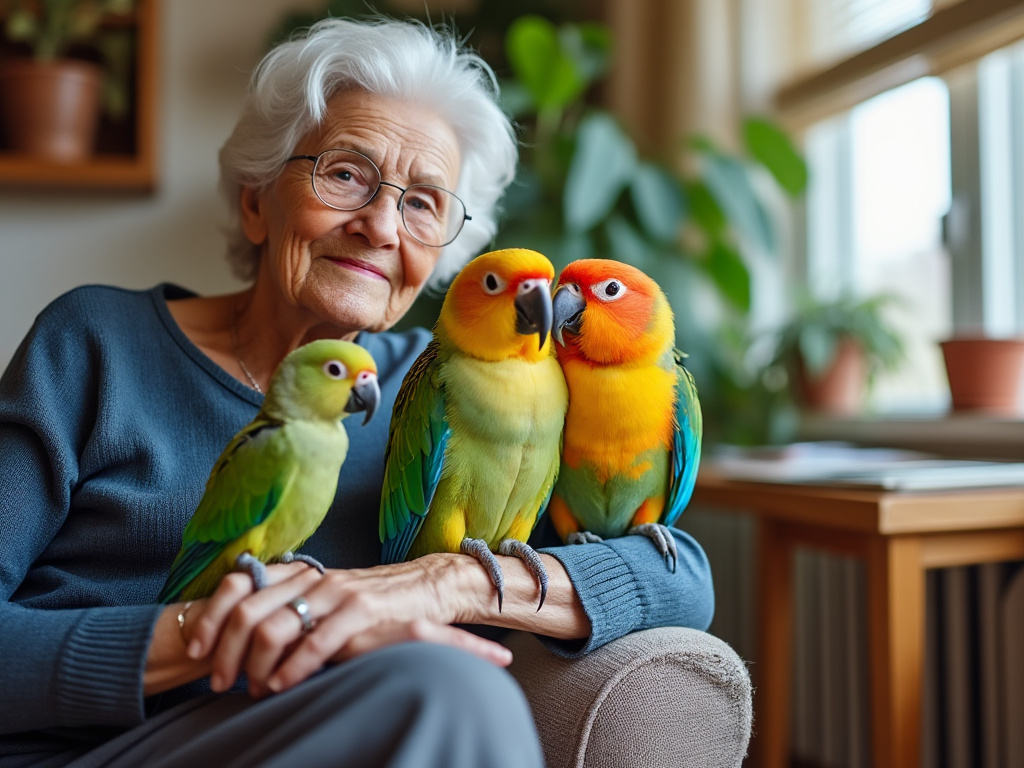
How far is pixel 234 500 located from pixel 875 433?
189 centimetres

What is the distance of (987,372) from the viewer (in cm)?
188

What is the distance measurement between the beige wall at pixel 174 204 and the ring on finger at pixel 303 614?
7.56ft

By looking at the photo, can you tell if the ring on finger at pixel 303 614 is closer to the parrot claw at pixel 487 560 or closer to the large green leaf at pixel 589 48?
the parrot claw at pixel 487 560

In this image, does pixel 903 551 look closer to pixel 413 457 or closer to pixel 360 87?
pixel 413 457

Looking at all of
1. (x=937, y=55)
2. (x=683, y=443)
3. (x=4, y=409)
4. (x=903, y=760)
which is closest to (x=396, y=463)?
(x=683, y=443)

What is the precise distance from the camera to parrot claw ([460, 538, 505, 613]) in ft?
3.12

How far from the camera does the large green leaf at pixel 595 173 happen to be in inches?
88.5

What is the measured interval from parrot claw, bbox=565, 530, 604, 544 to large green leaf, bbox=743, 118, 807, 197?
1.58m

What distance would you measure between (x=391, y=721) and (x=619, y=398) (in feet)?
1.49

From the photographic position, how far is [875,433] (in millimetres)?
2295

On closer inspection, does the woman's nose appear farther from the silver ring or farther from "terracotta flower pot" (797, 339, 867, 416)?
"terracotta flower pot" (797, 339, 867, 416)

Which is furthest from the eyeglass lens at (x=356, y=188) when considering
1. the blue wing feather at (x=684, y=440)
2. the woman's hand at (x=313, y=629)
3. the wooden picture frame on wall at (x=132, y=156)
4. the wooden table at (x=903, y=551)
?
the wooden picture frame on wall at (x=132, y=156)

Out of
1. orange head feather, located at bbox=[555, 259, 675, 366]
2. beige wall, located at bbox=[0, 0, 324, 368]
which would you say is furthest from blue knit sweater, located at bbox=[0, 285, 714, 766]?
beige wall, located at bbox=[0, 0, 324, 368]

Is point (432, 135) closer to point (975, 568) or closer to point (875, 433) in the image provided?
point (975, 568)
